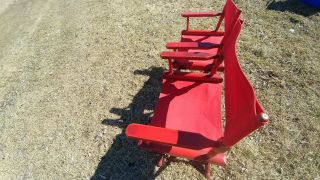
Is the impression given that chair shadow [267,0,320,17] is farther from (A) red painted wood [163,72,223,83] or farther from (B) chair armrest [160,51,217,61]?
(B) chair armrest [160,51,217,61]

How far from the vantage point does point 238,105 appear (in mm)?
2102

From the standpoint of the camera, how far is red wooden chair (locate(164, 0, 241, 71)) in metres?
3.06

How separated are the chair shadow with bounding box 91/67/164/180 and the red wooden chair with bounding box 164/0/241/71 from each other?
860mm

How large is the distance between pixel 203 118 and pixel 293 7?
355cm

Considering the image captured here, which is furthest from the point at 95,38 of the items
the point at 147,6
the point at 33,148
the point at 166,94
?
the point at 166,94

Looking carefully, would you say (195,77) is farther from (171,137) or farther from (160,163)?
(171,137)

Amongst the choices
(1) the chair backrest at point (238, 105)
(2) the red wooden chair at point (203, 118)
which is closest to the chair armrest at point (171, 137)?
(2) the red wooden chair at point (203, 118)

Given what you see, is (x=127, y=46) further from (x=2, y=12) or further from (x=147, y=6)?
(x=2, y=12)

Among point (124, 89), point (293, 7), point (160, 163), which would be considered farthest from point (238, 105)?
point (293, 7)

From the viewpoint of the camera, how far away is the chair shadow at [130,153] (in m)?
3.59

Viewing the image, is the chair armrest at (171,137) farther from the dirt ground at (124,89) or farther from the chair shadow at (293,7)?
the chair shadow at (293,7)

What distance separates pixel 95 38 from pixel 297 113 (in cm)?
382

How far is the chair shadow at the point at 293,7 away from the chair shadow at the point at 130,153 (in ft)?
9.42

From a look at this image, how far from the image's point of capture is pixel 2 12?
8219 millimetres
